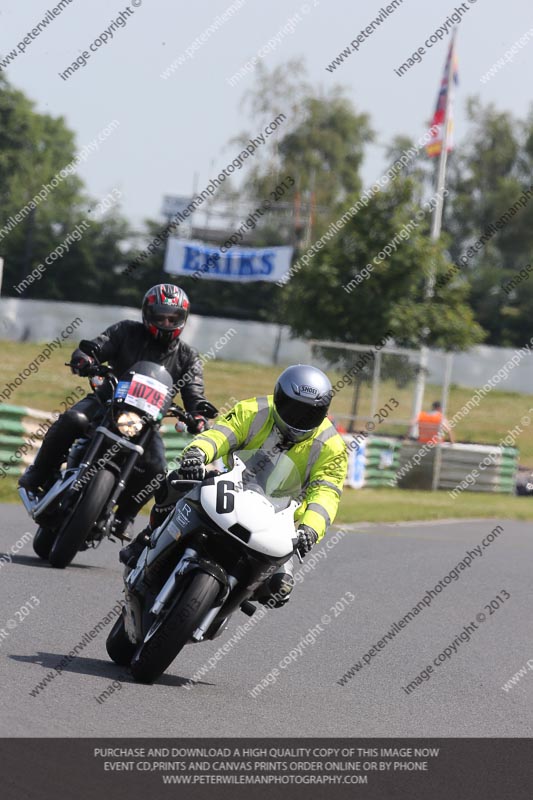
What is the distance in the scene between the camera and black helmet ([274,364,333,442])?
246 inches

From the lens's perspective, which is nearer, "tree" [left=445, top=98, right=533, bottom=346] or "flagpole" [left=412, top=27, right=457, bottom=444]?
"flagpole" [left=412, top=27, right=457, bottom=444]

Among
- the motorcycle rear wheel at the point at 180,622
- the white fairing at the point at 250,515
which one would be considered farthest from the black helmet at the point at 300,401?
the motorcycle rear wheel at the point at 180,622

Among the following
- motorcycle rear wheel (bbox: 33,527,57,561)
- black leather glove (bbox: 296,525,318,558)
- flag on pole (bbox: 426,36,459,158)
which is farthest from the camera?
flag on pole (bbox: 426,36,459,158)

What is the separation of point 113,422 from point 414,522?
9834 mm

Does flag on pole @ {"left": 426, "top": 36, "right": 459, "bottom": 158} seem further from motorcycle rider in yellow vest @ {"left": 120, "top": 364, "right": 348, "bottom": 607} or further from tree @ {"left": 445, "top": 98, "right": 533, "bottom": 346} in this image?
tree @ {"left": 445, "top": 98, "right": 533, "bottom": 346}

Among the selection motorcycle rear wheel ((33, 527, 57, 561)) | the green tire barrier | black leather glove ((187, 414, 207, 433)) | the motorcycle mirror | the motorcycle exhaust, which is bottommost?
the green tire barrier

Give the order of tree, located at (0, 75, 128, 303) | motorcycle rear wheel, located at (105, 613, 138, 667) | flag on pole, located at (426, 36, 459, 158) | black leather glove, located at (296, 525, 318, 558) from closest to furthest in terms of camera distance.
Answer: black leather glove, located at (296, 525, 318, 558)
motorcycle rear wheel, located at (105, 613, 138, 667)
flag on pole, located at (426, 36, 459, 158)
tree, located at (0, 75, 128, 303)

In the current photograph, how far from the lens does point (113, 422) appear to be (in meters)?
9.21

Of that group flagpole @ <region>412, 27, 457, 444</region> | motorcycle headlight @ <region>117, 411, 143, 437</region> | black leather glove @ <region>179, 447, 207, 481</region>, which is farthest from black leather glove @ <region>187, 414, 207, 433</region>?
flagpole @ <region>412, 27, 457, 444</region>

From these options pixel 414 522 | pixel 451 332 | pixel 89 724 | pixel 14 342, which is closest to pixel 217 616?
pixel 89 724

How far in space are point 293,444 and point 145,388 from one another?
288cm

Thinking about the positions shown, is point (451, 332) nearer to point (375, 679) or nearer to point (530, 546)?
point (530, 546)

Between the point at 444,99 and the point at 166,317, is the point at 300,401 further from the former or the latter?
the point at 444,99

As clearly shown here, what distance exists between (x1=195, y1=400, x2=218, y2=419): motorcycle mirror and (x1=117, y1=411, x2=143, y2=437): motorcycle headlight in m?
0.52
